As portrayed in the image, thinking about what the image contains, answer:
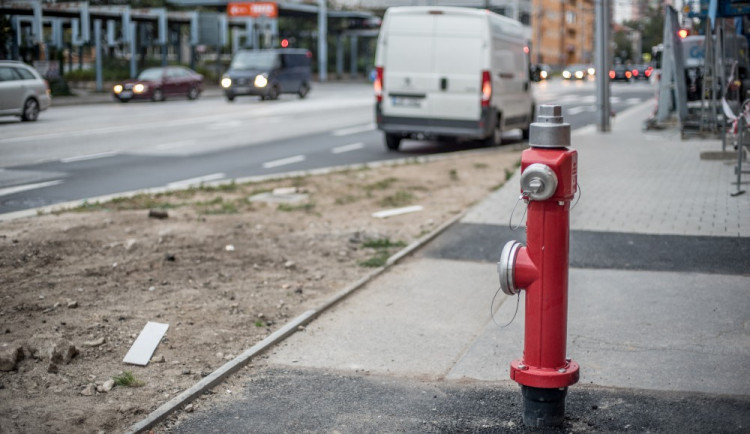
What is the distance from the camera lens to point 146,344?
18.5 feet

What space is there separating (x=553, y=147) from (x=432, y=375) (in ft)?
5.50

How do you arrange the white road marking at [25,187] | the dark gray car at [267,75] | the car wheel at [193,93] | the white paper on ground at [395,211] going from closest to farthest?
the white paper on ground at [395,211], the white road marking at [25,187], the dark gray car at [267,75], the car wheel at [193,93]

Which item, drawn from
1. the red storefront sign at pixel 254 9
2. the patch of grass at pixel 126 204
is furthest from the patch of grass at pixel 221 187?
the red storefront sign at pixel 254 9

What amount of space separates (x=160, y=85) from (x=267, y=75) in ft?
14.1

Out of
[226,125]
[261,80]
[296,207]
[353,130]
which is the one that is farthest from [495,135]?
[261,80]

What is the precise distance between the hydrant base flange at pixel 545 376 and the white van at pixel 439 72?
13890 mm

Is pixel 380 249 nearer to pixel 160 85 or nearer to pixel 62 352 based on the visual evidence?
pixel 62 352

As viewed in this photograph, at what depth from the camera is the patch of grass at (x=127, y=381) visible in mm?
4977

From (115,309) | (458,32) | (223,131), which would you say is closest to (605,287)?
(115,309)

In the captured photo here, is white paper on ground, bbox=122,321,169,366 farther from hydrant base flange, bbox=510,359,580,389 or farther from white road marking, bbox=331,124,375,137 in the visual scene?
white road marking, bbox=331,124,375,137

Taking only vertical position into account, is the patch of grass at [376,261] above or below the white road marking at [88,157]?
below

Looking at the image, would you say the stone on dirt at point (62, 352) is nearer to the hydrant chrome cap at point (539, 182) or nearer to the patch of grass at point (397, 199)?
the hydrant chrome cap at point (539, 182)

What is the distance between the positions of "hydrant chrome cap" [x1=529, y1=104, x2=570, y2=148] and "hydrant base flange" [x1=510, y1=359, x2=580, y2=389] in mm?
960

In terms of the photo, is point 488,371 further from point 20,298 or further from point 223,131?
point 223,131
